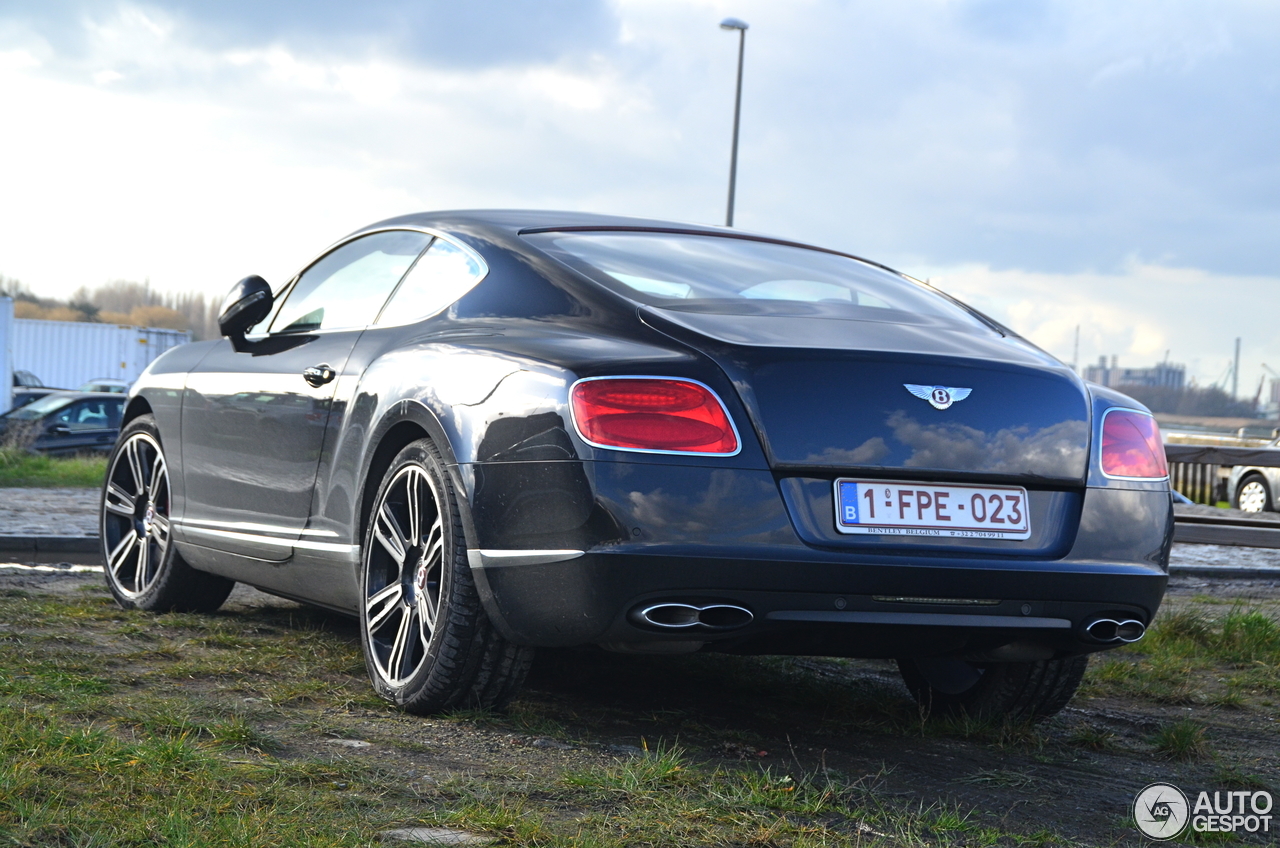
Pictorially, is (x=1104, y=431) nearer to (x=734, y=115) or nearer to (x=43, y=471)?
(x=43, y=471)

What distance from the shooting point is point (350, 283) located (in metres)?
5.02

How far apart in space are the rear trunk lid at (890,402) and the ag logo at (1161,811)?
2.59 feet

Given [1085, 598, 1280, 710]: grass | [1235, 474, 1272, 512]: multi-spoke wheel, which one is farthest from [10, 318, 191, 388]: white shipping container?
[1085, 598, 1280, 710]: grass

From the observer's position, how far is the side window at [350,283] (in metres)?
4.73

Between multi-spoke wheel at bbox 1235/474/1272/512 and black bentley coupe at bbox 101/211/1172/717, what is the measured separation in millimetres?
19060

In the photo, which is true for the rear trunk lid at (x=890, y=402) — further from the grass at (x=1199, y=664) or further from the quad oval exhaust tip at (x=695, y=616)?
the grass at (x=1199, y=664)

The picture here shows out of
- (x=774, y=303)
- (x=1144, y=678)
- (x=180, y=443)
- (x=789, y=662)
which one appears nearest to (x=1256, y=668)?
(x=1144, y=678)

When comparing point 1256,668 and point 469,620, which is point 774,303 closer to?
point 469,620

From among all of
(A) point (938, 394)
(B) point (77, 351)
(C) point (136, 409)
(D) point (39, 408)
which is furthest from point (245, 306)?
(B) point (77, 351)

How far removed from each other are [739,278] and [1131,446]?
1.21 meters

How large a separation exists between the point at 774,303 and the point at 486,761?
58.2 inches

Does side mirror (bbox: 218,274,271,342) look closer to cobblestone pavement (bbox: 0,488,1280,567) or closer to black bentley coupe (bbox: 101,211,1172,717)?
black bentley coupe (bbox: 101,211,1172,717)

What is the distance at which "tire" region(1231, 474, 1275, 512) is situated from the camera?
851 inches

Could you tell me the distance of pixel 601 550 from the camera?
3.30 meters
